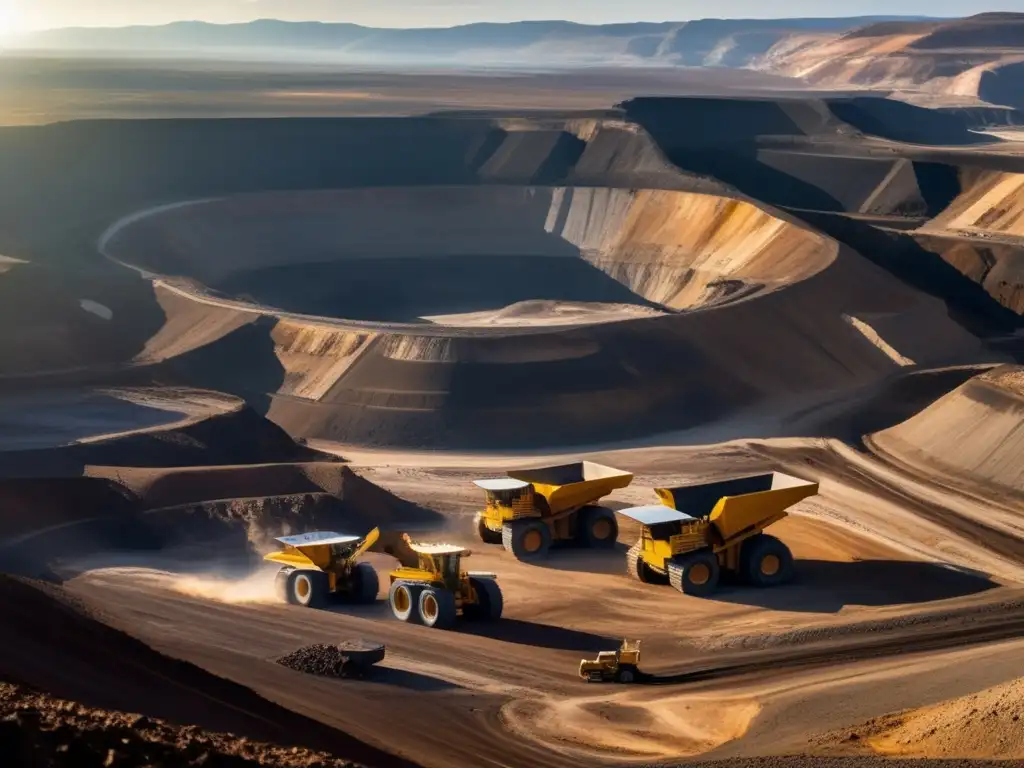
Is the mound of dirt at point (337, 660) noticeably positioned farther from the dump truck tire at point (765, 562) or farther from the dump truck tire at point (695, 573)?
the dump truck tire at point (765, 562)

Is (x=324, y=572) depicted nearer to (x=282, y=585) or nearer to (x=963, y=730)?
(x=282, y=585)

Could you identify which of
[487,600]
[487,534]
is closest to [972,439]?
[487,534]

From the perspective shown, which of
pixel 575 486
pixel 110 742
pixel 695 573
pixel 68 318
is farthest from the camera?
pixel 68 318

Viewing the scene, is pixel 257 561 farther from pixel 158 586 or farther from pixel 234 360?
pixel 234 360

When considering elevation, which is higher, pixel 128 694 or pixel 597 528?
pixel 128 694

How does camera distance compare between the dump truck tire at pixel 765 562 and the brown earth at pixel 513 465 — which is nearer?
the brown earth at pixel 513 465

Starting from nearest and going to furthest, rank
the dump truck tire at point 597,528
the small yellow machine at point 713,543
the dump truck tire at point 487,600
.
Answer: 1. the dump truck tire at point 487,600
2. the small yellow machine at point 713,543
3. the dump truck tire at point 597,528

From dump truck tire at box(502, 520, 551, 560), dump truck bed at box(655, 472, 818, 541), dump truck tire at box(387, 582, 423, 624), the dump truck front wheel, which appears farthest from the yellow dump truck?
dump truck tire at box(387, 582, 423, 624)

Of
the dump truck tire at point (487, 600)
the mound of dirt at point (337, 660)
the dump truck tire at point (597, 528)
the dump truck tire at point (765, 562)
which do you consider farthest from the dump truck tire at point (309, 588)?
the dump truck tire at point (765, 562)
